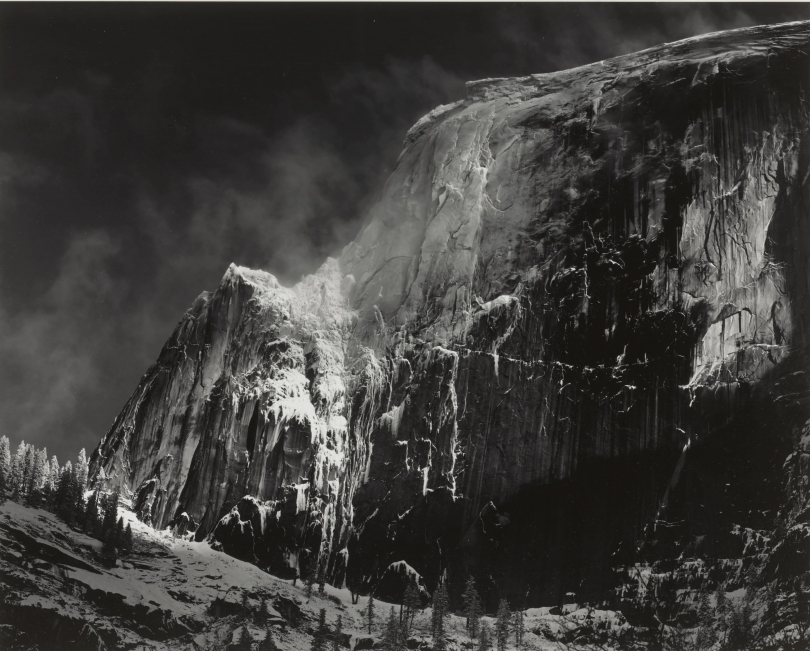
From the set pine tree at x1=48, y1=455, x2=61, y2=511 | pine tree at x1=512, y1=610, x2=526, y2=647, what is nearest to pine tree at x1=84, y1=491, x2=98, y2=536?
pine tree at x1=48, y1=455, x2=61, y2=511

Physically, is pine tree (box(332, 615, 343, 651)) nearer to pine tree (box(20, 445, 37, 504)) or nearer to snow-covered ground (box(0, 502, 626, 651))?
snow-covered ground (box(0, 502, 626, 651))

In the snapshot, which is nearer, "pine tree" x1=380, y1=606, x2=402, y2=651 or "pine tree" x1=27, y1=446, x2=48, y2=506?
"pine tree" x1=380, y1=606, x2=402, y2=651

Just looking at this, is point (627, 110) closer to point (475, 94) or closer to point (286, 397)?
point (475, 94)

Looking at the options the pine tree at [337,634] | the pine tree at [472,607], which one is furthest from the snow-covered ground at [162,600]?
the pine tree at [472,607]

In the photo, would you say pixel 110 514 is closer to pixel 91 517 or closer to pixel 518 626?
pixel 91 517

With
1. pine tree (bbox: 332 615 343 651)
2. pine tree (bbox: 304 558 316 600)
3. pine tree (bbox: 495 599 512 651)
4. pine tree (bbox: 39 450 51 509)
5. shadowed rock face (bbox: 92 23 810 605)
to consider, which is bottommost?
pine tree (bbox: 332 615 343 651)

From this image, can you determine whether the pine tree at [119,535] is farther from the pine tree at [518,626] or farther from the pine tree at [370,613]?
the pine tree at [518,626]
